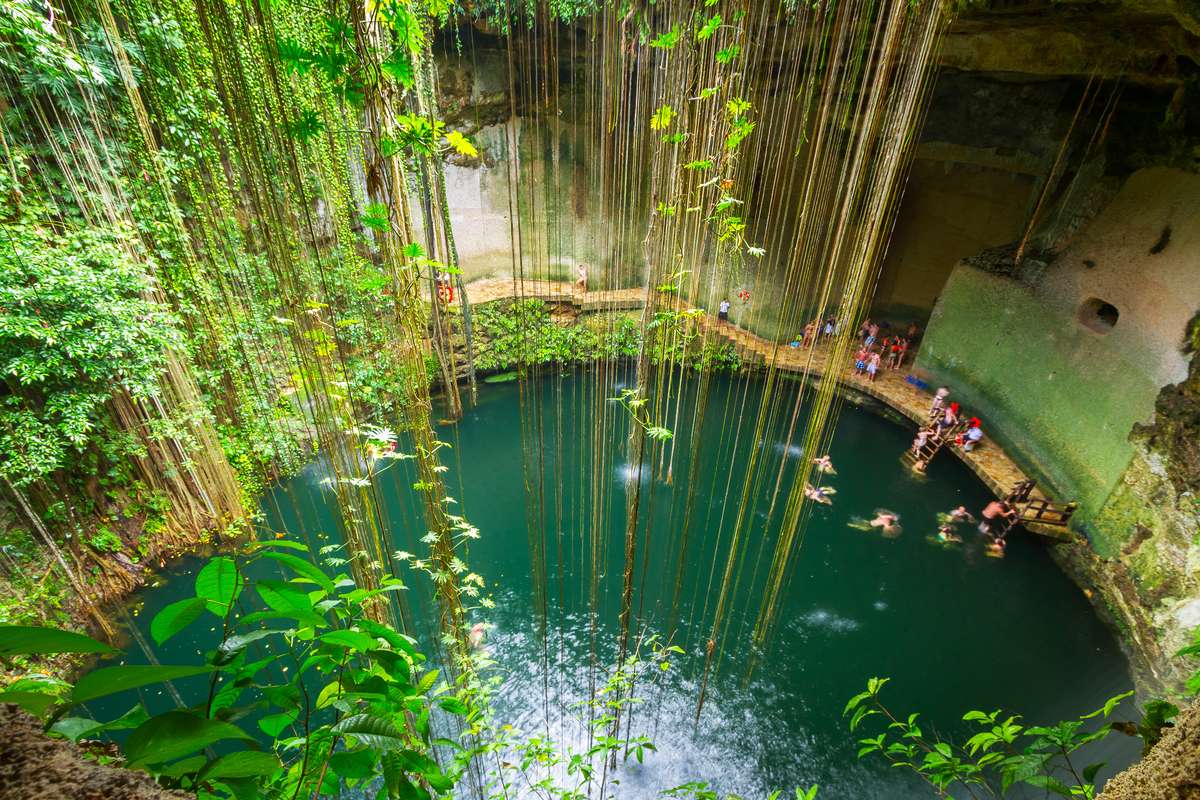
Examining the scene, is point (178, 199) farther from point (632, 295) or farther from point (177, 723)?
point (632, 295)

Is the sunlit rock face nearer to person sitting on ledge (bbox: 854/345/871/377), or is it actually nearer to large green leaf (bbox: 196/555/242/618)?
large green leaf (bbox: 196/555/242/618)

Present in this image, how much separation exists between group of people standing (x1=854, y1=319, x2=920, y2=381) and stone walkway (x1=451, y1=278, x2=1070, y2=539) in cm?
12

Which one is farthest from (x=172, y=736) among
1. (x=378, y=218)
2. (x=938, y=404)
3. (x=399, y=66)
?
(x=938, y=404)

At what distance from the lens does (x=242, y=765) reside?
43 cm

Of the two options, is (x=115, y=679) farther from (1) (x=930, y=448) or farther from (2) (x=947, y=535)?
(1) (x=930, y=448)

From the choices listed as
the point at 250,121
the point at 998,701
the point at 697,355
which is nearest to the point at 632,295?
the point at 697,355

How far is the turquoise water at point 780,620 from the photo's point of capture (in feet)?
10.7

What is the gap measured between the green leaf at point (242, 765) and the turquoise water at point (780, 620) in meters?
1.95

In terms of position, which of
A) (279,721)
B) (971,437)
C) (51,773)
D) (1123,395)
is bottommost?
(971,437)

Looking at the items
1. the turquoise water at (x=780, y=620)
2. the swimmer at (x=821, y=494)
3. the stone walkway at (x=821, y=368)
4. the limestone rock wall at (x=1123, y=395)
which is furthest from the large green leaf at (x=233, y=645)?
the swimmer at (x=821, y=494)

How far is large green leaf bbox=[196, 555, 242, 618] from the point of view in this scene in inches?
A: 20.2

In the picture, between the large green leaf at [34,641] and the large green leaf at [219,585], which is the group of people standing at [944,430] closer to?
the large green leaf at [219,585]

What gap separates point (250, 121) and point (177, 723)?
142cm

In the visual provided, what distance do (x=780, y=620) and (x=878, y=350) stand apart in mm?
4892
